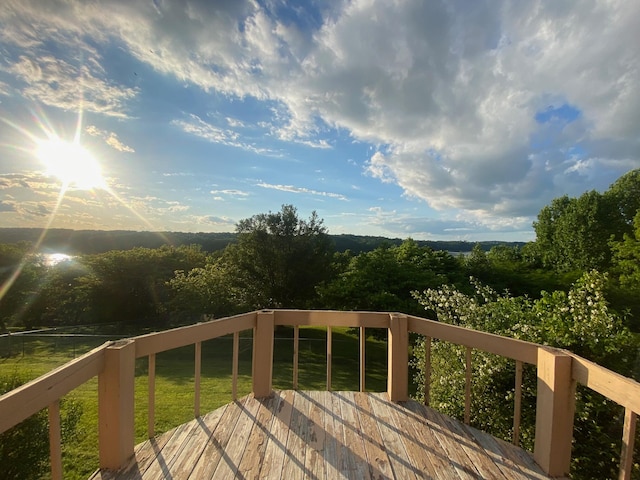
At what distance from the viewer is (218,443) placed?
79.7 inches

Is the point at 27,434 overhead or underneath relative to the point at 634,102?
underneath

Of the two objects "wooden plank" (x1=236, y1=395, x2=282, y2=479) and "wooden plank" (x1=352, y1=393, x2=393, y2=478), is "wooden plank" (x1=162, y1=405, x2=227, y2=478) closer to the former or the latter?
"wooden plank" (x1=236, y1=395, x2=282, y2=479)

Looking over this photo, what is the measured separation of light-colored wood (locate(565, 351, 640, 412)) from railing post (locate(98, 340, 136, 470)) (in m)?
2.36

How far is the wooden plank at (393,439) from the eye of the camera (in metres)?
1.78

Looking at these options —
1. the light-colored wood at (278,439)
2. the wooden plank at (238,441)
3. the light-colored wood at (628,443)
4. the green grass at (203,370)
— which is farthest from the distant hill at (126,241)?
the light-colored wood at (628,443)

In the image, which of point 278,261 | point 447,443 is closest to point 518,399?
point 447,443

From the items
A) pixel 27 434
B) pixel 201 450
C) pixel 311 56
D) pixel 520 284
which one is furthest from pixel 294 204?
pixel 201 450

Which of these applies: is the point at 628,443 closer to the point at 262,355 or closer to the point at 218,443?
the point at 218,443

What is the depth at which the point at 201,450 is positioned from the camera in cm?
194

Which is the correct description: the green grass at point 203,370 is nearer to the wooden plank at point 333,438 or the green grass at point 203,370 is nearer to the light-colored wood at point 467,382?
the wooden plank at point 333,438

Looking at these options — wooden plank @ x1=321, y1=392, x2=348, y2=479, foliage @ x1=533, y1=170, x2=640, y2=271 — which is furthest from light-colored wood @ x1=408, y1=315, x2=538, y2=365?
foliage @ x1=533, y1=170, x2=640, y2=271

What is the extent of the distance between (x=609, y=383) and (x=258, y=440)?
6.42ft

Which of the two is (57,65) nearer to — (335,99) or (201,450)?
(335,99)

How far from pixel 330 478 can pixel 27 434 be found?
12.8ft
